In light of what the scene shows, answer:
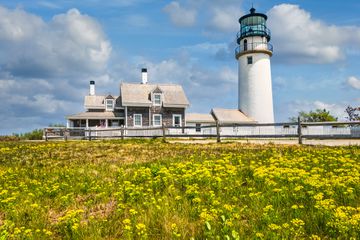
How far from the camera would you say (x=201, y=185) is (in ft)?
22.8

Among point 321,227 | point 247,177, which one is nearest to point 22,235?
point 321,227

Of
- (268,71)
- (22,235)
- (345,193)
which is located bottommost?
(22,235)

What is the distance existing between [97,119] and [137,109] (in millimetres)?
5525

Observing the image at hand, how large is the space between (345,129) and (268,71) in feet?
46.5

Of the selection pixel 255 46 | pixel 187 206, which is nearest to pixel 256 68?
pixel 255 46

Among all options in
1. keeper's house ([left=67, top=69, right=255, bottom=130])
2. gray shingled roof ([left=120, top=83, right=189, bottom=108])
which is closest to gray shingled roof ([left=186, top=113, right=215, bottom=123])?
keeper's house ([left=67, top=69, right=255, bottom=130])

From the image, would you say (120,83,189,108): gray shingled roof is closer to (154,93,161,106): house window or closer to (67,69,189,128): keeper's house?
(67,69,189,128): keeper's house

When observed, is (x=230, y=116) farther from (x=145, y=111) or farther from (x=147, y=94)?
(x=147, y=94)

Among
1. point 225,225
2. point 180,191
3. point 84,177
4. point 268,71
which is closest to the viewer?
point 225,225

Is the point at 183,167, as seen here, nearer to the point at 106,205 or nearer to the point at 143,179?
the point at 143,179

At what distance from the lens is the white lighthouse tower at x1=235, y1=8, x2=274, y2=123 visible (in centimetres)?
4306

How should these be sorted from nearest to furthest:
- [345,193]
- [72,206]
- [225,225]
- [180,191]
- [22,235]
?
[225,225] < [22,235] < [345,193] < [72,206] < [180,191]

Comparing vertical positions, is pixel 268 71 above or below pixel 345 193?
above

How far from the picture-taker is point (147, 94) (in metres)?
44.2
